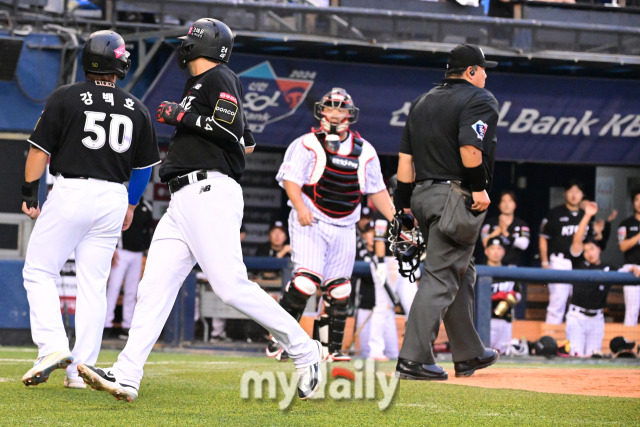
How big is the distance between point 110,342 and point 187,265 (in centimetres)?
684

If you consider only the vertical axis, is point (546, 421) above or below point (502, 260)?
below

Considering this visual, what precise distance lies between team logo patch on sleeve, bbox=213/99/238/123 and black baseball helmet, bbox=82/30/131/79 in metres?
1.07

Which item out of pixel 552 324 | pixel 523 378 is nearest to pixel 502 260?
pixel 552 324

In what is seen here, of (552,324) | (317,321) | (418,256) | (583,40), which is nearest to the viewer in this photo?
(418,256)

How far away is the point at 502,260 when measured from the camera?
13.5 m

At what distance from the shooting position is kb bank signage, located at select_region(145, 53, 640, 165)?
13211mm

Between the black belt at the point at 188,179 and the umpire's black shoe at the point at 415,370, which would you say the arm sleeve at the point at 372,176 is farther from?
the black belt at the point at 188,179

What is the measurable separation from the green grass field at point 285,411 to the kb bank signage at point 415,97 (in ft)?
21.3

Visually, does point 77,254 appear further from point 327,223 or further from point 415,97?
point 415,97

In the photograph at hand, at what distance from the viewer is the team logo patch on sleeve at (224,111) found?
18.2 ft

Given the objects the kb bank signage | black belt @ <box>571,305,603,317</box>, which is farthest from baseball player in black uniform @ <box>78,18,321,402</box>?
the kb bank signage

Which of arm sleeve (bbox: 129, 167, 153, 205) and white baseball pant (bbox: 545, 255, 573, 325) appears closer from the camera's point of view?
arm sleeve (bbox: 129, 167, 153, 205)

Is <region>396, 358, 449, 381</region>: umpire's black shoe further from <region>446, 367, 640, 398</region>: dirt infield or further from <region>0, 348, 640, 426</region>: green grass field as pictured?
<region>446, 367, 640, 398</region>: dirt infield

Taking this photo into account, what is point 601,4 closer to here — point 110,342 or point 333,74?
point 333,74
